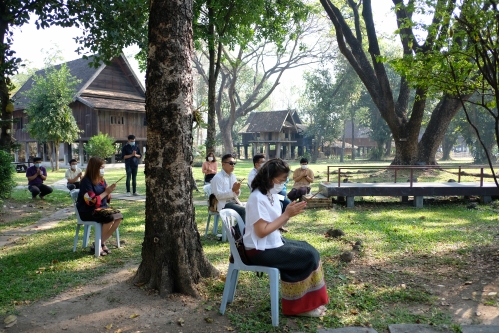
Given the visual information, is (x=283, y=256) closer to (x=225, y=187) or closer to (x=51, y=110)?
(x=225, y=187)

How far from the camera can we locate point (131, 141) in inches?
502

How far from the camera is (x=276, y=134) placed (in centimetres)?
4569

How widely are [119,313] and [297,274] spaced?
179 cm

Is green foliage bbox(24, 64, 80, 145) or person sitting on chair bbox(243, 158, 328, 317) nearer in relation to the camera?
person sitting on chair bbox(243, 158, 328, 317)

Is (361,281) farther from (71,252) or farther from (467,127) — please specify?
(467,127)

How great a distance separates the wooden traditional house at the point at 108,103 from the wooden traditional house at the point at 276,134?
606 inches

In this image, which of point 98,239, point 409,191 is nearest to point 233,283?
point 98,239

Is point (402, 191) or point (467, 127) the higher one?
point (467, 127)

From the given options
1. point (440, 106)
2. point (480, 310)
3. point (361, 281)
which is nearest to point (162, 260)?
point (361, 281)

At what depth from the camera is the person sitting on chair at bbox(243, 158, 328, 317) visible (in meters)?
3.98

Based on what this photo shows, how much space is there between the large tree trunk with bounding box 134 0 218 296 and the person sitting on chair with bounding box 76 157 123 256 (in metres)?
1.88

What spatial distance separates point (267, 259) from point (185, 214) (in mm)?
1141

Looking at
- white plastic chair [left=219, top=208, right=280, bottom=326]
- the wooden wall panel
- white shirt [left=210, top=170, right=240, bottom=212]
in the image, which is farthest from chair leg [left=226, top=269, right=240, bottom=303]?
the wooden wall panel

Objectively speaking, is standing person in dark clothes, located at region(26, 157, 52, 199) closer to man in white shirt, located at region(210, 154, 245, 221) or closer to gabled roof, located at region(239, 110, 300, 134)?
man in white shirt, located at region(210, 154, 245, 221)
